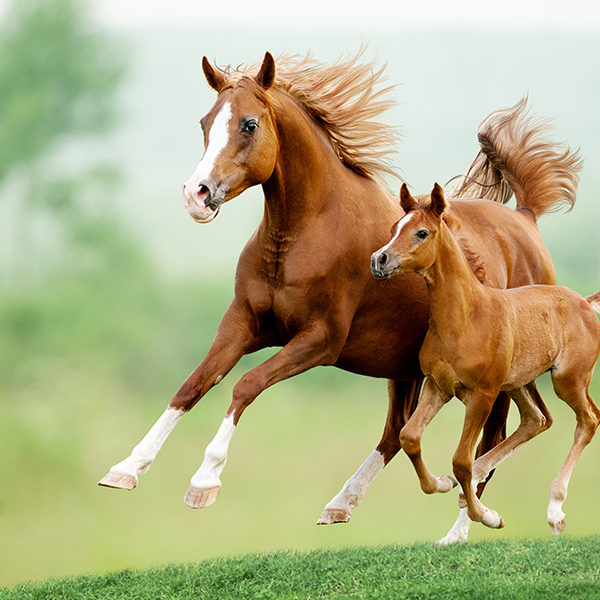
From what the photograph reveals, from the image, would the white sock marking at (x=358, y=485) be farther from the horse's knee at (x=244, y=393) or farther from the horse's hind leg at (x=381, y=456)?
the horse's knee at (x=244, y=393)

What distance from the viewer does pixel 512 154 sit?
21.2 ft

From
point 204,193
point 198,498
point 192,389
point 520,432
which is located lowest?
point 520,432

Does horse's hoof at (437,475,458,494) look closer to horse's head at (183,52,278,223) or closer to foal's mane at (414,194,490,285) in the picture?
foal's mane at (414,194,490,285)

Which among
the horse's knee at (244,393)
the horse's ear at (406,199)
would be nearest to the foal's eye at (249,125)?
the horse's ear at (406,199)

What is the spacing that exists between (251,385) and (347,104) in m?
1.71

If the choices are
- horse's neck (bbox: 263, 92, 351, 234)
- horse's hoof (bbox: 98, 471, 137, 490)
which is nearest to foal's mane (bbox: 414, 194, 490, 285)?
horse's neck (bbox: 263, 92, 351, 234)

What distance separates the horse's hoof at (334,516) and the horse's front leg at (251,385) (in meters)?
1.14

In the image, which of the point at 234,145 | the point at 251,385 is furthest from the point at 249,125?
the point at 251,385

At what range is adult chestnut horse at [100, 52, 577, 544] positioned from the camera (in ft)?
14.8

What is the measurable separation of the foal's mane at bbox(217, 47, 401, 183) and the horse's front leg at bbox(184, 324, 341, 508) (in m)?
1.09

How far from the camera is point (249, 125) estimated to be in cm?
448

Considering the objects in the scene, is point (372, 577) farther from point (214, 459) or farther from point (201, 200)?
point (201, 200)

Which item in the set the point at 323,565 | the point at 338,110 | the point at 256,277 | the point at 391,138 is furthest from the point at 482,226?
the point at 323,565

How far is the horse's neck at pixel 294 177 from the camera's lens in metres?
4.79
